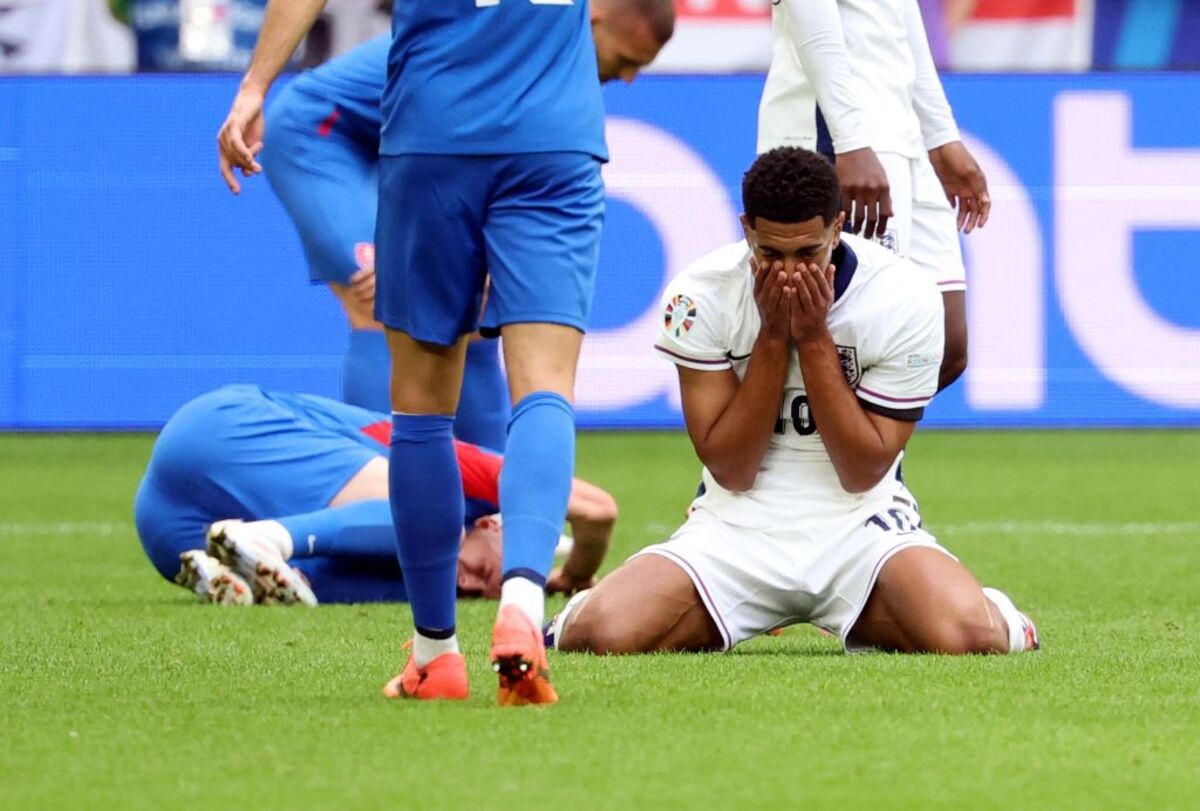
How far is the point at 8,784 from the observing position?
9.41 feet

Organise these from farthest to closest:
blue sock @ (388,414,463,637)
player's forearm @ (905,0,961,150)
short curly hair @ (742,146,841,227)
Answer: player's forearm @ (905,0,961,150) → short curly hair @ (742,146,841,227) → blue sock @ (388,414,463,637)

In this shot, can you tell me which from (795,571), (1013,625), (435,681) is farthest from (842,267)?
(435,681)

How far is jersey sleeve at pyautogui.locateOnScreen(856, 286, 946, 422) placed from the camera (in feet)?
14.5

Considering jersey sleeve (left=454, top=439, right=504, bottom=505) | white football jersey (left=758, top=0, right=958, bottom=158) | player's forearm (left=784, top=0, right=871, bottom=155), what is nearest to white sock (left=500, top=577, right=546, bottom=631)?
player's forearm (left=784, top=0, right=871, bottom=155)

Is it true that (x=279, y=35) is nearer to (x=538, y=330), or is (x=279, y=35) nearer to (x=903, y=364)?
(x=538, y=330)

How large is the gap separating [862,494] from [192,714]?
1534mm

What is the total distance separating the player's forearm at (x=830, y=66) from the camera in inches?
190

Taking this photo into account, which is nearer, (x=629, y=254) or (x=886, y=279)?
(x=886, y=279)

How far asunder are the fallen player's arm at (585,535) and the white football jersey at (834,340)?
3.44ft

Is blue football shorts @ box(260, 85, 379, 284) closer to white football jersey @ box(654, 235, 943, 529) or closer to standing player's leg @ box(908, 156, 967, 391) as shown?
standing player's leg @ box(908, 156, 967, 391)

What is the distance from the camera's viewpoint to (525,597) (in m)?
3.35

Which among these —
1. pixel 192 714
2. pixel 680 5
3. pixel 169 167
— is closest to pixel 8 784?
pixel 192 714

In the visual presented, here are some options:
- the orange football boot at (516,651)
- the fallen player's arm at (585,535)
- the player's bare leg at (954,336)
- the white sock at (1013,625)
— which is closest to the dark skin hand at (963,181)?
the player's bare leg at (954,336)

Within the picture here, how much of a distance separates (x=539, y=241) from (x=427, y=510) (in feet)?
1.48
